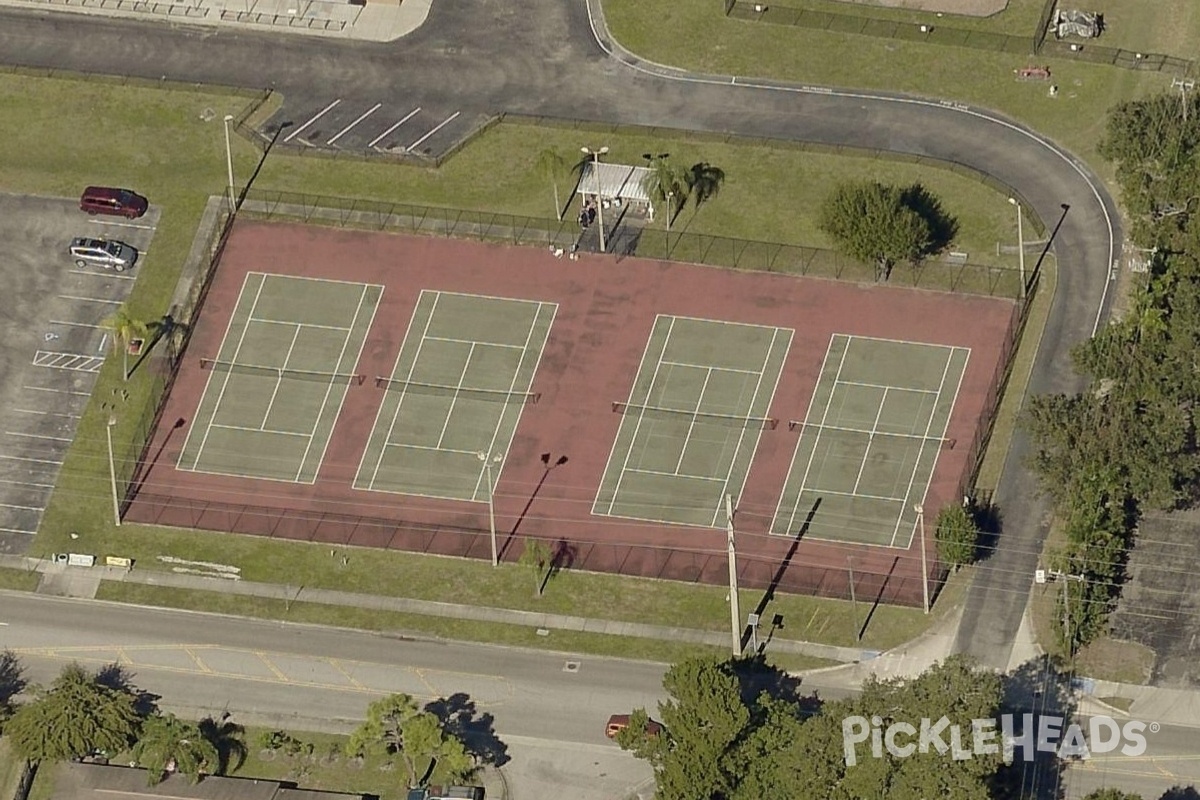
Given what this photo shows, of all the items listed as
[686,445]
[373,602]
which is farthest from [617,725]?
[686,445]

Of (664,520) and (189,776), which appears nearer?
(189,776)

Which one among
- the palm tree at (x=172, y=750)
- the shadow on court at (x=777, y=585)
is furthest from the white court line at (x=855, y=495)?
the palm tree at (x=172, y=750)

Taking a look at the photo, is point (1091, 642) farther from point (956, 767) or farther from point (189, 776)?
point (189, 776)

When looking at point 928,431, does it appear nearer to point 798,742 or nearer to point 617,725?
point 617,725

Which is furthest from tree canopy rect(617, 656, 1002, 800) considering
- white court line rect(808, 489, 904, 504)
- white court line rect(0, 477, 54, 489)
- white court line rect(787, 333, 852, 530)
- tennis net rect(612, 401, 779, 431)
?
white court line rect(0, 477, 54, 489)

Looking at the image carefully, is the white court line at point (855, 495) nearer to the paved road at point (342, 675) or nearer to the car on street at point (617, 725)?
the paved road at point (342, 675)

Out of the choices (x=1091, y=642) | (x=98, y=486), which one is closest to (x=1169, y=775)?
(x=1091, y=642)
